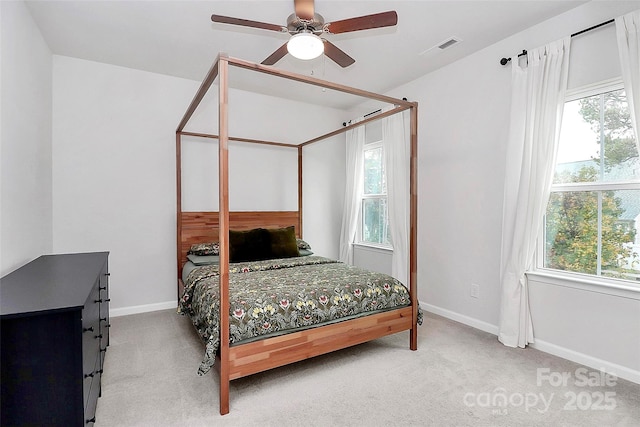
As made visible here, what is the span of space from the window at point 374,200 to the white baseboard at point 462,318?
38.4 inches

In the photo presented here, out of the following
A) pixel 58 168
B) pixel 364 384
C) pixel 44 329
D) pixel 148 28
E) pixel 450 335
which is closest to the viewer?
pixel 44 329

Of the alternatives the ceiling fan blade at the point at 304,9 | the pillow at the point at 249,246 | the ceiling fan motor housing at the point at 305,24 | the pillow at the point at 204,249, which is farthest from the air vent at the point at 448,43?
the pillow at the point at 204,249

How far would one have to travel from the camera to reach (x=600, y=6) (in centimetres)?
229

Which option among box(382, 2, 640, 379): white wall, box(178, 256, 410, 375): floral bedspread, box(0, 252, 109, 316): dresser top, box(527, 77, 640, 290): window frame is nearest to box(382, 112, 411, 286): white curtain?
box(382, 2, 640, 379): white wall

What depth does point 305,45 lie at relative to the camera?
2.09 meters

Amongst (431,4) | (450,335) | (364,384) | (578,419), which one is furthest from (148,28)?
(578,419)

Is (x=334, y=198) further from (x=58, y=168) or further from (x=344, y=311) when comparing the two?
(x=58, y=168)

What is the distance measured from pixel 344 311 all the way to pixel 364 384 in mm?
487

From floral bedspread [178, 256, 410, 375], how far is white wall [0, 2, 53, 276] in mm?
1209

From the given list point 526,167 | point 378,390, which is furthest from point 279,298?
point 526,167

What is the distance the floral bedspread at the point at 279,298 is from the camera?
6.55 feet

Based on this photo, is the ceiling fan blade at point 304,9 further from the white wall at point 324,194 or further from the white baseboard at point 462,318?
the white baseboard at point 462,318

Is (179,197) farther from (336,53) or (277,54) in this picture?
(336,53)

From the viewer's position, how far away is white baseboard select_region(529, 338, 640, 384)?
2162mm
